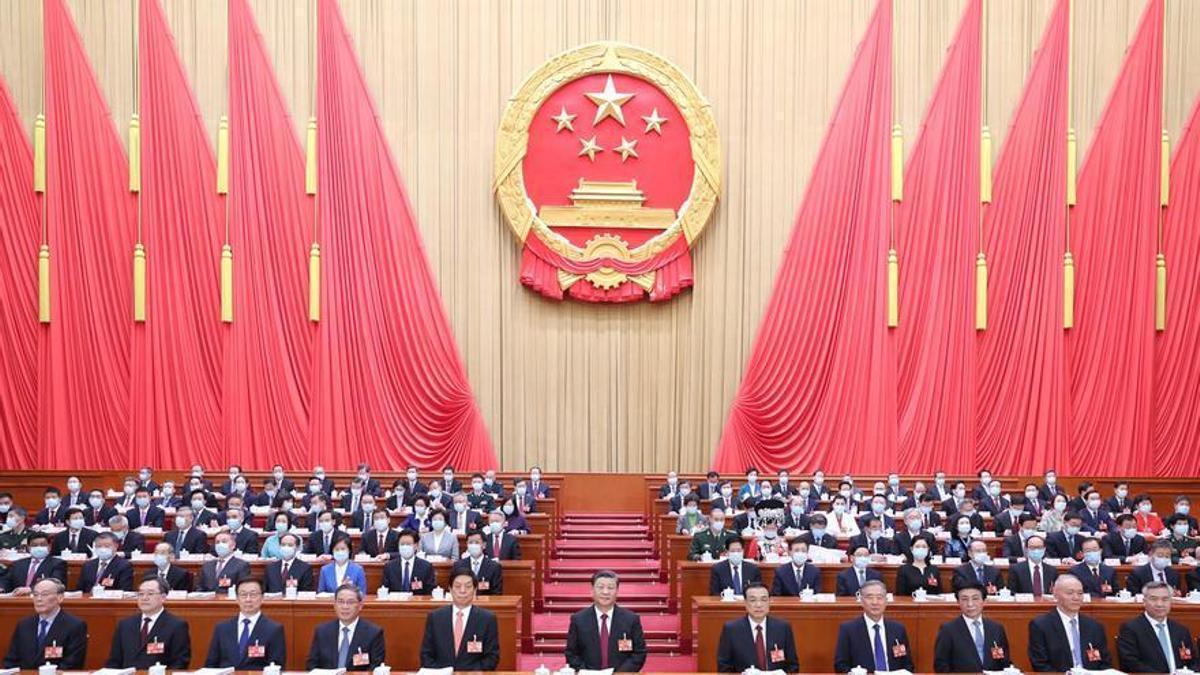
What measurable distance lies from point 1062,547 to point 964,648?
365 centimetres

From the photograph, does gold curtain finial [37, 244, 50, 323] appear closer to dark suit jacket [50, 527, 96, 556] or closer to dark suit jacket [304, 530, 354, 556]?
dark suit jacket [50, 527, 96, 556]

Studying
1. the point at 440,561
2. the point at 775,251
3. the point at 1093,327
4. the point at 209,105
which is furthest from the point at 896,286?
the point at 209,105

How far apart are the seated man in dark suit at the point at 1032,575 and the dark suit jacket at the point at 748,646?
9.28ft

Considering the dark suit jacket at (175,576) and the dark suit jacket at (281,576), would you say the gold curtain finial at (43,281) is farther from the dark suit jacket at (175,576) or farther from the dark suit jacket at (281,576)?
the dark suit jacket at (281,576)

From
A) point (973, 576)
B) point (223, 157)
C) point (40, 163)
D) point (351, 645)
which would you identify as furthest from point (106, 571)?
point (40, 163)

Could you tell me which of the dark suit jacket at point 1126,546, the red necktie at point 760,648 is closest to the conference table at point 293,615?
the red necktie at point 760,648

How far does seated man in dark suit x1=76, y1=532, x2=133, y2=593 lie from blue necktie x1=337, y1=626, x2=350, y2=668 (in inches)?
109

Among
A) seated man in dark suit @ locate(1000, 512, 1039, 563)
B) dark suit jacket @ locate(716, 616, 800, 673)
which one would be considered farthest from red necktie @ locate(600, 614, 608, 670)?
seated man in dark suit @ locate(1000, 512, 1039, 563)

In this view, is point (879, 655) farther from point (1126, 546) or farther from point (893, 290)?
point (893, 290)

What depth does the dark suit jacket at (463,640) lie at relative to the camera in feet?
21.5

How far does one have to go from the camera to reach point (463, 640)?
659 cm

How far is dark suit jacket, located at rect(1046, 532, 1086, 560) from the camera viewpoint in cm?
965

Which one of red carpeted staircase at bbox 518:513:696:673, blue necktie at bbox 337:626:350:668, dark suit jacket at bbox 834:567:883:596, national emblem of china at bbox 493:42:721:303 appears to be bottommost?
red carpeted staircase at bbox 518:513:696:673

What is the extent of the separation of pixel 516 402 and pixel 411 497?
314 centimetres
